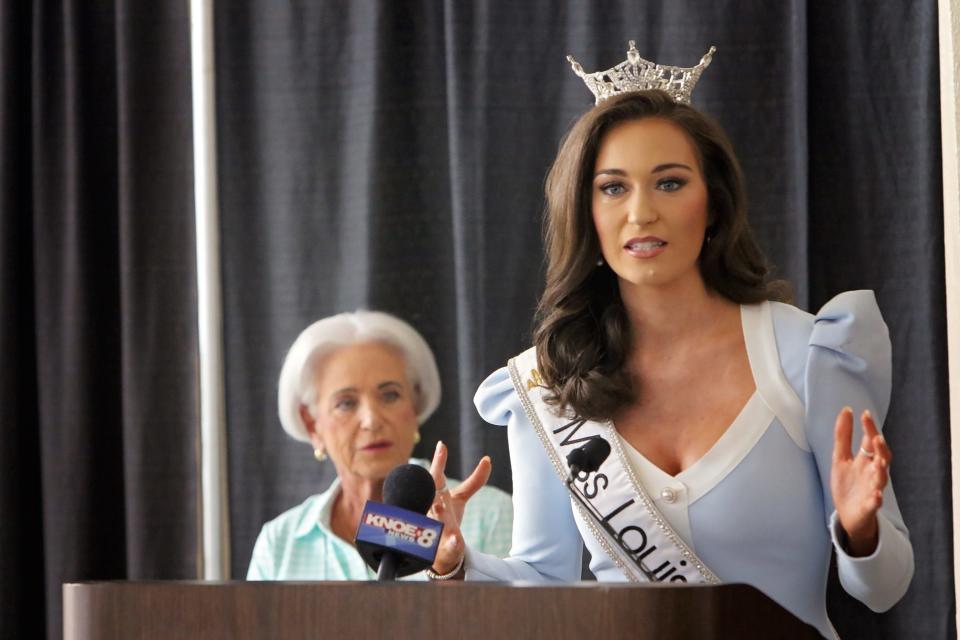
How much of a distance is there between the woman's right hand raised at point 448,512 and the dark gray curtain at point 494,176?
1.06 m

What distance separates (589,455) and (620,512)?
0.47 ft

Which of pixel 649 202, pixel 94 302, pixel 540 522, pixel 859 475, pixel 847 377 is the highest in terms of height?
pixel 649 202

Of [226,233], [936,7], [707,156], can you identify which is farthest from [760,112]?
[226,233]

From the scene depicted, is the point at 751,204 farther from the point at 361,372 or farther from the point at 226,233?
the point at 226,233

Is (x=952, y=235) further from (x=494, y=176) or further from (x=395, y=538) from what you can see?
(x=395, y=538)

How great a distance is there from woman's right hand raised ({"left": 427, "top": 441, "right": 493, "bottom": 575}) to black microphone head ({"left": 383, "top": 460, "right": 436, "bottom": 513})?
28cm

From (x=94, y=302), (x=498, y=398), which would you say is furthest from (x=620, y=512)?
(x=94, y=302)

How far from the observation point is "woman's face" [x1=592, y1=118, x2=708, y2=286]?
1795 mm

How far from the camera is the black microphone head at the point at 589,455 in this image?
1.63 metres

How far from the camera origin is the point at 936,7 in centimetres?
261

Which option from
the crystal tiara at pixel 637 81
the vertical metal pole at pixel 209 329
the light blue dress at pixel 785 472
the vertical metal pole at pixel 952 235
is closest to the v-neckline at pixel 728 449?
the light blue dress at pixel 785 472

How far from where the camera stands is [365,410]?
2912mm

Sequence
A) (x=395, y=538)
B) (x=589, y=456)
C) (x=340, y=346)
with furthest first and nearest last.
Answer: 1. (x=340, y=346)
2. (x=589, y=456)
3. (x=395, y=538)

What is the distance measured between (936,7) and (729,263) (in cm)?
112
